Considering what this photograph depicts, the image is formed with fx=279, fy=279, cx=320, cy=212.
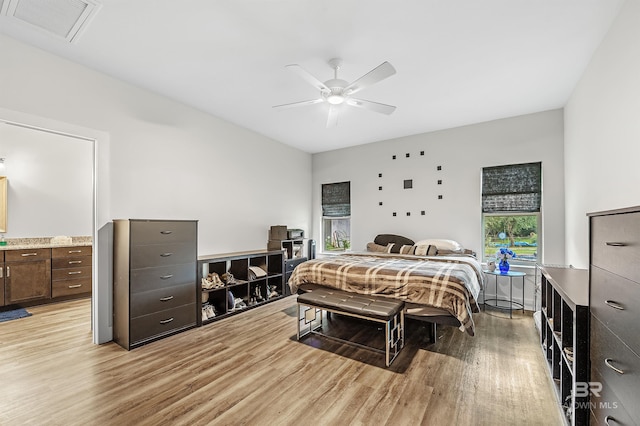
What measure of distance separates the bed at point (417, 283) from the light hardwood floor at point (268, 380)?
0.41 m

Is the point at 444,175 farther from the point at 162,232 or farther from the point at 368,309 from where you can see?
the point at 162,232

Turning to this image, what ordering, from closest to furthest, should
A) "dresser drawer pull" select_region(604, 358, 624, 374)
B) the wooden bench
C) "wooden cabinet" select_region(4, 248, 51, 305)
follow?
"dresser drawer pull" select_region(604, 358, 624, 374) → the wooden bench → "wooden cabinet" select_region(4, 248, 51, 305)

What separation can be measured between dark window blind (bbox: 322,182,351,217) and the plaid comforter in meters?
2.52

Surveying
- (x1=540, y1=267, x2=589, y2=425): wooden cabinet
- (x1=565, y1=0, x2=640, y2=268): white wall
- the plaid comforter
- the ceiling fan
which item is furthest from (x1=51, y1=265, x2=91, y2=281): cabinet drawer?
(x1=565, y1=0, x2=640, y2=268): white wall

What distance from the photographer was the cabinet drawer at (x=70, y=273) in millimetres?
4492

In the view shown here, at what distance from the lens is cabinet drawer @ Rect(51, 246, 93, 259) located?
14.8 ft

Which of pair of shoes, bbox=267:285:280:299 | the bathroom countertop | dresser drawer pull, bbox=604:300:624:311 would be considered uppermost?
dresser drawer pull, bbox=604:300:624:311

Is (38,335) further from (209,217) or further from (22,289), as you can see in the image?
(209,217)

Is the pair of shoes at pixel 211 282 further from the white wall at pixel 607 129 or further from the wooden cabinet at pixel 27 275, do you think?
the white wall at pixel 607 129

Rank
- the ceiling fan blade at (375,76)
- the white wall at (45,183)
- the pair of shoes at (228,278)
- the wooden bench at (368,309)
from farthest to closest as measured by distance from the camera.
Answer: the white wall at (45,183) → the pair of shoes at (228,278) → the wooden bench at (368,309) → the ceiling fan blade at (375,76)

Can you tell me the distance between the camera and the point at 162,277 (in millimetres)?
3166

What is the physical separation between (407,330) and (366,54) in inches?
123

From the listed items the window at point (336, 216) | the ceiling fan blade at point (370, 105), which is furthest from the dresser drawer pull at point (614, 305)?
the window at point (336, 216)

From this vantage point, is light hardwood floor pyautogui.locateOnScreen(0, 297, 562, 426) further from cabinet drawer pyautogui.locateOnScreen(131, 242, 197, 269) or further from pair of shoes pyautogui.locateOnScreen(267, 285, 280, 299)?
pair of shoes pyautogui.locateOnScreen(267, 285, 280, 299)
